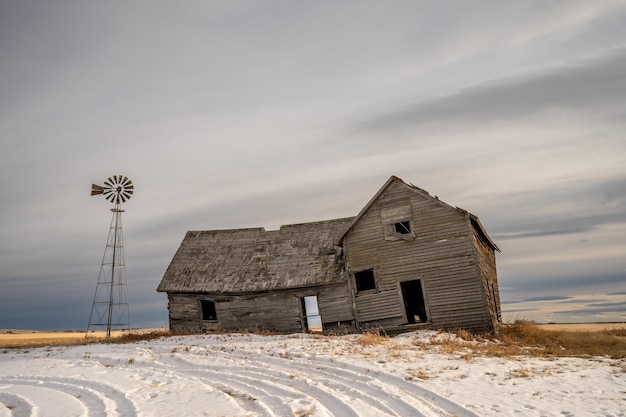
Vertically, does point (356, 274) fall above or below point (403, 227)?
below

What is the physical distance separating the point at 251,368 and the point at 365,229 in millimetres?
11479

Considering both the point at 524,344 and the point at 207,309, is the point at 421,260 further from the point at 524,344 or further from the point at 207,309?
the point at 207,309

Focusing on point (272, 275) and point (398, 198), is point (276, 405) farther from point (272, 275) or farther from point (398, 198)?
point (272, 275)

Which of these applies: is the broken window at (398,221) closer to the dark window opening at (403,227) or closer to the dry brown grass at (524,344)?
the dark window opening at (403,227)

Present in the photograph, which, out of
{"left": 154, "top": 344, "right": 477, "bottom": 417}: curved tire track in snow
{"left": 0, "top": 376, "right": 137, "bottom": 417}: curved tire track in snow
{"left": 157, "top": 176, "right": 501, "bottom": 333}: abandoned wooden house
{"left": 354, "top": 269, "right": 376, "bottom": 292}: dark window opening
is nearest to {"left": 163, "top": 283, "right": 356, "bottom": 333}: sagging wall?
{"left": 157, "top": 176, "right": 501, "bottom": 333}: abandoned wooden house

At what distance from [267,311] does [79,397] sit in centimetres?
1490

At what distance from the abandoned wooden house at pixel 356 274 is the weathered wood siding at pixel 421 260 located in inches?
1.7

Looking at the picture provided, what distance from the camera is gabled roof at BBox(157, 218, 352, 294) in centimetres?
2488

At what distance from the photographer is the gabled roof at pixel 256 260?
81.6 feet

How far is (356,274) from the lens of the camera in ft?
78.1

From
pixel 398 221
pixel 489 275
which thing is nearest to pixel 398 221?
pixel 398 221

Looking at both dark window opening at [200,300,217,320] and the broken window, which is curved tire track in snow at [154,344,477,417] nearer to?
the broken window

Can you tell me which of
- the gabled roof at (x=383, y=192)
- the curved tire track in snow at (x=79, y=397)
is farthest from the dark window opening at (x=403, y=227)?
the curved tire track in snow at (x=79, y=397)

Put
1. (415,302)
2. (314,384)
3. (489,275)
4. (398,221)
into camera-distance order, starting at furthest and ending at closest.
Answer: (415,302)
(489,275)
(398,221)
(314,384)
